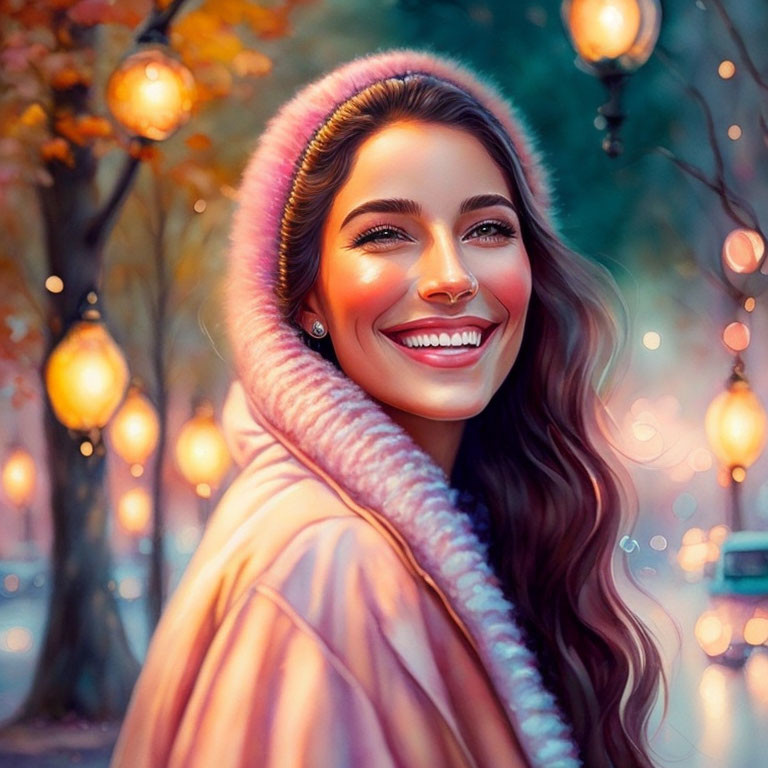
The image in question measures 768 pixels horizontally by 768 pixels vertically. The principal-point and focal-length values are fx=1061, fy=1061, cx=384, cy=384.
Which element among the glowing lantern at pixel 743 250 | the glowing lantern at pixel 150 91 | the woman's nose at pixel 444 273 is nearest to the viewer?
the woman's nose at pixel 444 273

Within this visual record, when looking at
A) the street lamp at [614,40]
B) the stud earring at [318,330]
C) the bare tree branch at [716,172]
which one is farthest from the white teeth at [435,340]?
the bare tree branch at [716,172]

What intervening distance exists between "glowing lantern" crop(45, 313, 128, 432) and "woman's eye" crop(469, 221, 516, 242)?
25.0 inches

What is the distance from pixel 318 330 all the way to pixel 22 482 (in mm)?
610

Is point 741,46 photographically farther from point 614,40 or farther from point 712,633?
point 712,633

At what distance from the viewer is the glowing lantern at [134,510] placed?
5.37ft

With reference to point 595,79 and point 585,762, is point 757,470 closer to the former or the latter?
point 585,762

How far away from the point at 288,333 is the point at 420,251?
0.64 ft

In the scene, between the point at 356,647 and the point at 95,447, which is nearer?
the point at 356,647

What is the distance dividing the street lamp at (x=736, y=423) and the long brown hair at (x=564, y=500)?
25 cm

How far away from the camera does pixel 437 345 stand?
4.33 feet

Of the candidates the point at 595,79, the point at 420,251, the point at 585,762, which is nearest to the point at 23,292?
the point at 420,251

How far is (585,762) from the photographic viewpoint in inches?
55.7

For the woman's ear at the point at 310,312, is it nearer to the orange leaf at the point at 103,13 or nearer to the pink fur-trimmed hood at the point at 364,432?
the pink fur-trimmed hood at the point at 364,432

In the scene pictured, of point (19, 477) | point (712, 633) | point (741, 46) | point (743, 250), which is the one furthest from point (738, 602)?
point (19, 477)
